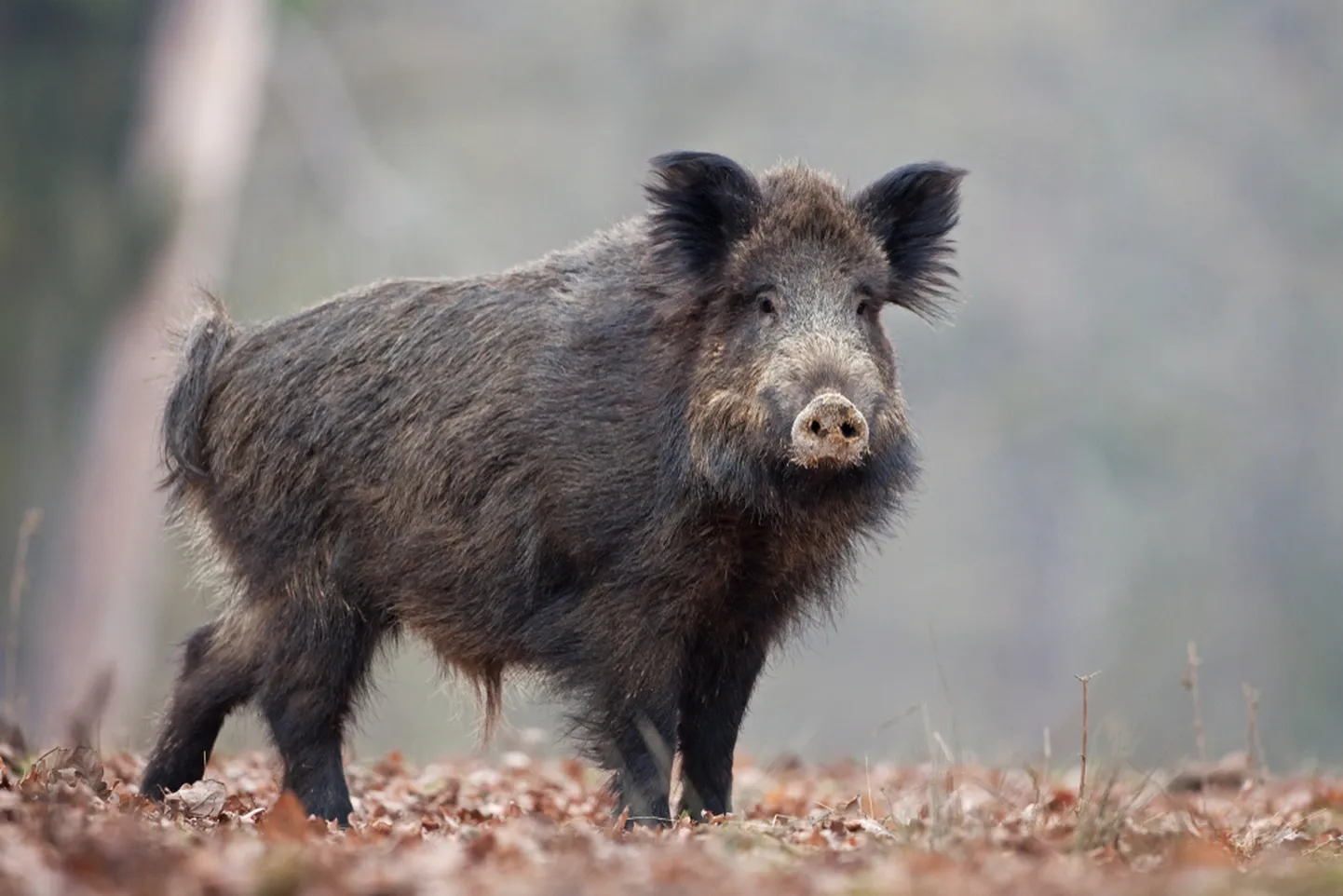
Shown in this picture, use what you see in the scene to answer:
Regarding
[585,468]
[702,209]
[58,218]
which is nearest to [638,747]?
[585,468]

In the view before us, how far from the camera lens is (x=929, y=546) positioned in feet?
104

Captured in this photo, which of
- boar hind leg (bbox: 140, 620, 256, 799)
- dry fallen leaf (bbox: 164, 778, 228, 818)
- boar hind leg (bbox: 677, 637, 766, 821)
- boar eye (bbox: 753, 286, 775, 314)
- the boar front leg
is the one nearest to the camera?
dry fallen leaf (bbox: 164, 778, 228, 818)

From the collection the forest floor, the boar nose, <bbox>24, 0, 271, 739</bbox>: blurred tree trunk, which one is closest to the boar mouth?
the boar nose

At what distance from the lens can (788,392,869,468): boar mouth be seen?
616 centimetres

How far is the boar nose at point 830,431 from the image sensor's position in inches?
243

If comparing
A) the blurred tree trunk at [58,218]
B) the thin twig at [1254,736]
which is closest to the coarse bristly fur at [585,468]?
the thin twig at [1254,736]

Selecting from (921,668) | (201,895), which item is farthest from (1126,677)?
(201,895)

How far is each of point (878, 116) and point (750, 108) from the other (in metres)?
2.45

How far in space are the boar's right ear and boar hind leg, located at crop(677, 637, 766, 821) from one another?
155 centimetres

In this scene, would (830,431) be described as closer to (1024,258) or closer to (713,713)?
(713,713)

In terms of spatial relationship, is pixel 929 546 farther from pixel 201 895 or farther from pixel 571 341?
pixel 201 895

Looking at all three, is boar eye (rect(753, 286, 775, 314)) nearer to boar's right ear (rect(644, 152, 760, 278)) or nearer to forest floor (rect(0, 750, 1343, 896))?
boar's right ear (rect(644, 152, 760, 278))

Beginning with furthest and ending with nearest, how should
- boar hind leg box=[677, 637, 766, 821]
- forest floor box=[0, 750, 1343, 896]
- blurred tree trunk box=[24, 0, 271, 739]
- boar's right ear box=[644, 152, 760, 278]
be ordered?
blurred tree trunk box=[24, 0, 271, 739] < boar hind leg box=[677, 637, 766, 821] < boar's right ear box=[644, 152, 760, 278] < forest floor box=[0, 750, 1343, 896]

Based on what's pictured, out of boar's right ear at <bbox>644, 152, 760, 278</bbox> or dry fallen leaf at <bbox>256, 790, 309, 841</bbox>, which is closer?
dry fallen leaf at <bbox>256, 790, 309, 841</bbox>
